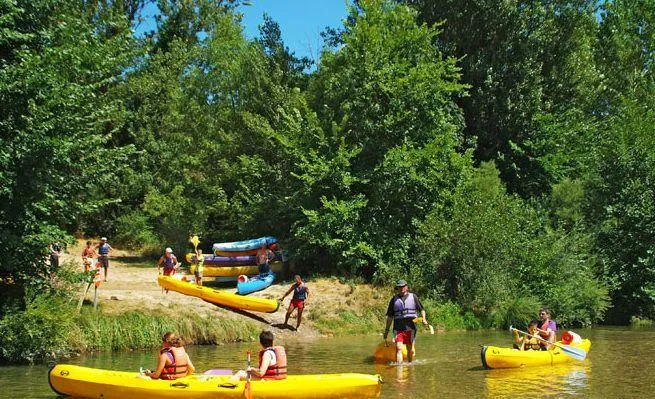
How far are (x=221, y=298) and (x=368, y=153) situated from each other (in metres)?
10.3

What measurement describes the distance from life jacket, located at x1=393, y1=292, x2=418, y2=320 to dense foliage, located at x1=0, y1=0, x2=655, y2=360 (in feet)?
26.7

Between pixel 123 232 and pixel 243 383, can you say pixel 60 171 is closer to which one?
pixel 243 383

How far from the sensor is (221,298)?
2362 centimetres

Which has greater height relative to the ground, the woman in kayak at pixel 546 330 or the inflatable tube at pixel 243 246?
the inflatable tube at pixel 243 246

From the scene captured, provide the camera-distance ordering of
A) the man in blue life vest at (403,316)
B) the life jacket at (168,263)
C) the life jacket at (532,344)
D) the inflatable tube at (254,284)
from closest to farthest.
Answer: the man in blue life vest at (403,316)
the life jacket at (532,344)
the life jacket at (168,263)
the inflatable tube at (254,284)

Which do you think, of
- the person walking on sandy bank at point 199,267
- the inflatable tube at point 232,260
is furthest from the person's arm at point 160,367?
the inflatable tube at point 232,260

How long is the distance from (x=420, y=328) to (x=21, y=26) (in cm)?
1586

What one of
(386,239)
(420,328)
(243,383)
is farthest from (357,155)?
(243,383)

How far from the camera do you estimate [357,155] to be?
31.0 meters

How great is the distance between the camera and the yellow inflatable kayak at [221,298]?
919 inches

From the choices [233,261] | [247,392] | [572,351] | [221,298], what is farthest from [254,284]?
[247,392]

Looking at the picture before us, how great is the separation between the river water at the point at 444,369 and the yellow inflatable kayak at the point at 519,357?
0.25m

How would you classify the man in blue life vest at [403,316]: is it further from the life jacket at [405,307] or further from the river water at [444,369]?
the river water at [444,369]

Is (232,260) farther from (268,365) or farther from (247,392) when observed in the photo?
(247,392)
